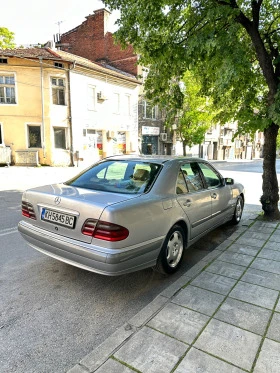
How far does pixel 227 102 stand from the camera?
22.9 ft

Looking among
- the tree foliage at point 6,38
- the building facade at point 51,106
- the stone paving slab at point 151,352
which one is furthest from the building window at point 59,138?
the stone paving slab at point 151,352

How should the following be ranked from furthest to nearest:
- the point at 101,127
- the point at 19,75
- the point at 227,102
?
the point at 101,127, the point at 19,75, the point at 227,102

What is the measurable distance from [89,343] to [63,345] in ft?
0.72

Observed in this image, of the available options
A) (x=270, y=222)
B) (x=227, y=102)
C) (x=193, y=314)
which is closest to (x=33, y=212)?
(x=193, y=314)

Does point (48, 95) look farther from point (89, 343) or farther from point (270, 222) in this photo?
point (89, 343)

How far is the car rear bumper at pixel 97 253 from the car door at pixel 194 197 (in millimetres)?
762

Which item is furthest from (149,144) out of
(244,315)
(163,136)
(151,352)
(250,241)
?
(151,352)

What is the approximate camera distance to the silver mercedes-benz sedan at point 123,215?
2650mm

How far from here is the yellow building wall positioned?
1747cm

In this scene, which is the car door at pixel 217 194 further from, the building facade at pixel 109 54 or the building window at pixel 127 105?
the building facade at pixel 109 54

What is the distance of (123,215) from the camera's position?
8.65 ft

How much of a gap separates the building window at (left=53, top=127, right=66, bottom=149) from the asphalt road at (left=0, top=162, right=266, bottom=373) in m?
15.8

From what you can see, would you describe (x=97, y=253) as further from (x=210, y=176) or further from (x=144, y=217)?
(x=210, y=176)

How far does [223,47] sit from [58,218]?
3.86 meters
